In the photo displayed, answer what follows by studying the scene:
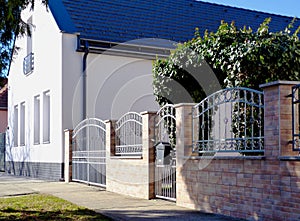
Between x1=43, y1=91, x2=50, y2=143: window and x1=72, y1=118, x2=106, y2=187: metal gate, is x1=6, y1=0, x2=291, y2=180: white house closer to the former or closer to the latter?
x1=43, y1=91, x2=50, y2=143: window

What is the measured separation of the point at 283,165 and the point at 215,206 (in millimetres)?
2002

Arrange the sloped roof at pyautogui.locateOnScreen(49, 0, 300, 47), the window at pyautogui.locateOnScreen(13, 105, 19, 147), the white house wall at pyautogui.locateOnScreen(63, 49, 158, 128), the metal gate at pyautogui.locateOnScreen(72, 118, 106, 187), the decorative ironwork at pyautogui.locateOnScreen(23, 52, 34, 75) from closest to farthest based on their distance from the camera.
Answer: the metal gate at pyautogui.locateOnScreen(72, 118, 106, 187) → the white house wall at pyautogui.locateOnScreen(63, 49, 158, 128) → the sloped roof at pyautogui.locateOnScreen(49, 0, 300, 47) → the decorative ironwork at pyautogui.locateOnScreen(23, 52, 34, 75) → the window at pyautogui.locateOnScreen(13, 105, 19, 147)

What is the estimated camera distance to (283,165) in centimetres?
675

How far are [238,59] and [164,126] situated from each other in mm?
2388

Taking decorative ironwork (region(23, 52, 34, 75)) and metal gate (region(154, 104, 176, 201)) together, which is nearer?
metal gate (region(154, 104, 176, 201))

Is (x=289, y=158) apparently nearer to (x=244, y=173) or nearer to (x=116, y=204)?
(x=244, y=173)

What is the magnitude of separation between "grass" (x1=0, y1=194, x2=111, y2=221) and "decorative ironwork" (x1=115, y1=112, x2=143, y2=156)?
2.16 m

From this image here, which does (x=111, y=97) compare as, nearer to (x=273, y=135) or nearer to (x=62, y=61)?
(x=62, y=61)

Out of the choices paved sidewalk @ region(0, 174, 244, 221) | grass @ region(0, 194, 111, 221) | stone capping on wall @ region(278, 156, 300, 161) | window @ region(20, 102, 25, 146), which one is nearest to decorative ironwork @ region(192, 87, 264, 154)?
stone capping on wall @ region(278, 156, 300, 161)

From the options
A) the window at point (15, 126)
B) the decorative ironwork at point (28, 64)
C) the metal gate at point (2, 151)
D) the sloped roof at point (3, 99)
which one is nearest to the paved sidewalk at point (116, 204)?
the decorative ironwork at point (28, 64)

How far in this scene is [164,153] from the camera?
1013 centimetres

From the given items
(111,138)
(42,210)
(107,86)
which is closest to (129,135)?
(111,138)

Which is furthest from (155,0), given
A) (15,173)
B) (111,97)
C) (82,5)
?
(15,173)

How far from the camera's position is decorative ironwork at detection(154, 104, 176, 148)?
10500 mm
